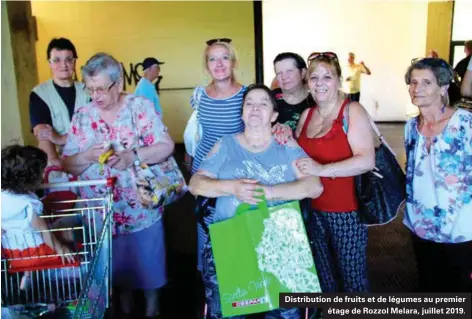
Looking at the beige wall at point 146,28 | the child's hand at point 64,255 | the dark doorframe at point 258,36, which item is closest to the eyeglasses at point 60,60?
the child's hand at point 64,255

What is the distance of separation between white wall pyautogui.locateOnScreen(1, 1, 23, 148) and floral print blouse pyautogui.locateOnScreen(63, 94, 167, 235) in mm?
1716

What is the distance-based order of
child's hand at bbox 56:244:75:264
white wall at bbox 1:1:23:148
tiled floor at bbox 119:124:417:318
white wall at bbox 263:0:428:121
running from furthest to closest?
white wall at bbox 263:0:428:121, white wall at bbox 1:1:23:148, tiled floor at bbox 119:124:417:318, child's hand at bbox 56:244:75:264

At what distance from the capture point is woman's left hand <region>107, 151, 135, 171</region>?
Answer: 2211mm

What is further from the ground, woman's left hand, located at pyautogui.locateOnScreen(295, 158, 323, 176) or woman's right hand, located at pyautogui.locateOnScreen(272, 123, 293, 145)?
woman's right hand, located at pyautogui.locateOnScreen(272, 123, 293, 145)

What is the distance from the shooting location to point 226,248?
5.67ft

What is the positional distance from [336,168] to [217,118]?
0.77 meters

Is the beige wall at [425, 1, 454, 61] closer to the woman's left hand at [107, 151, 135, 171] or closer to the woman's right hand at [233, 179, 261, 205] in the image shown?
the woman's left hand at [107, 151, 135, 171]

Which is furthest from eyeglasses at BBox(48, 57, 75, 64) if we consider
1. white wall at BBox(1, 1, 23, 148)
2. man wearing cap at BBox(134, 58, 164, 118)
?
man wearing cap at BBox(134, 58, 164, 118)

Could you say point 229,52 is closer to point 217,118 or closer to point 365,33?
point 217,118

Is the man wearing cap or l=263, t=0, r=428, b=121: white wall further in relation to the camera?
l=263, t=0, r=428, b=121: white wall

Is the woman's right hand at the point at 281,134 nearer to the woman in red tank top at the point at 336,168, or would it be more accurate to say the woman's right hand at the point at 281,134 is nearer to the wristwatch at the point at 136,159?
the woman in red tank top at the point at 336,168

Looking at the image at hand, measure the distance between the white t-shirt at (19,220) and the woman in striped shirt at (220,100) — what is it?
81 centimetres

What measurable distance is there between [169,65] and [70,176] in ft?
18.2

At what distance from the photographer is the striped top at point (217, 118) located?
240 cm
